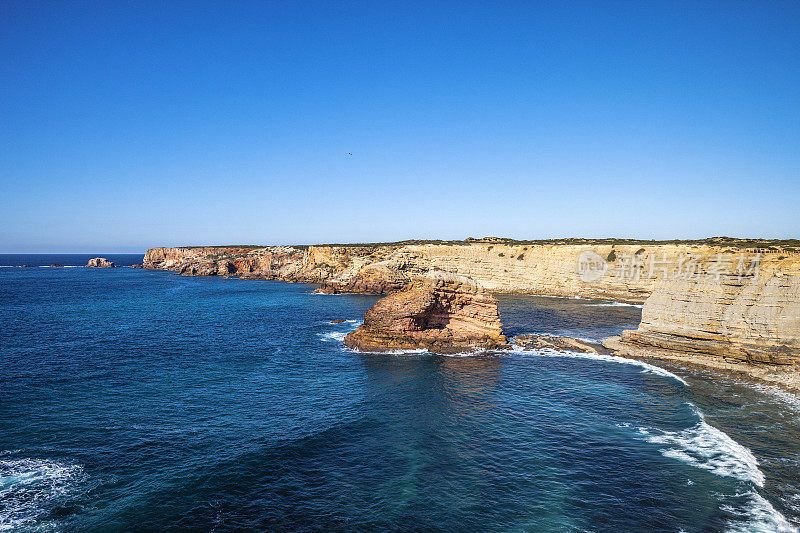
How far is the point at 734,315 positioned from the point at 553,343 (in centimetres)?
1823

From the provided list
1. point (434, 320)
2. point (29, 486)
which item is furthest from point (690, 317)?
point (29, 486)

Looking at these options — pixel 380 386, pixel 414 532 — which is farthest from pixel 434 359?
pixel 414 532

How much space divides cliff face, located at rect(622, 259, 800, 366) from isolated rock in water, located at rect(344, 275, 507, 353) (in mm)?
17597

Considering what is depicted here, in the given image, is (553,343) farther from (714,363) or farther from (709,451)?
(709,451)

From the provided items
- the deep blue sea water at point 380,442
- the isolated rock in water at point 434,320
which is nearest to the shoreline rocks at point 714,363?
the deep blue sea water at point 380,442

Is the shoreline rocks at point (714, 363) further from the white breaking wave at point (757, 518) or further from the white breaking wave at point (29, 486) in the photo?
the white breaking wave at point (29, 486)

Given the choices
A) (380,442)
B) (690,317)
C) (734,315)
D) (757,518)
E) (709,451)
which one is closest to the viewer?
(757,518)

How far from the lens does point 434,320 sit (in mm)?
51062

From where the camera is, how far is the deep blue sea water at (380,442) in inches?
733

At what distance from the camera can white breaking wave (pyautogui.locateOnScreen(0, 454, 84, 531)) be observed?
709 inches

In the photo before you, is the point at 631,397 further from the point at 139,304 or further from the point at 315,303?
the point at 139,304

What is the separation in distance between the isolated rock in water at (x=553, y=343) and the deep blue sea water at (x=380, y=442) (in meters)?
3.47

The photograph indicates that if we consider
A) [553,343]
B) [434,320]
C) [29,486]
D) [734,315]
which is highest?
[734,315]

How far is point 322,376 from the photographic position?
38.6 meters
